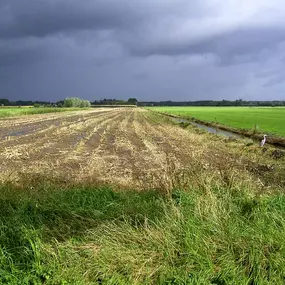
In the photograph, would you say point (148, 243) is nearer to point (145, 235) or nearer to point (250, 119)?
point (145, 235)

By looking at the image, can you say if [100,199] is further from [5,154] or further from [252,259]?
[5,154]

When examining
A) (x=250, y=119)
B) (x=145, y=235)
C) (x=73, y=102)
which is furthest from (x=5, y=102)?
(x=145, y=235)

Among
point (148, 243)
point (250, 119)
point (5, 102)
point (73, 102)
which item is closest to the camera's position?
point (148, 243)

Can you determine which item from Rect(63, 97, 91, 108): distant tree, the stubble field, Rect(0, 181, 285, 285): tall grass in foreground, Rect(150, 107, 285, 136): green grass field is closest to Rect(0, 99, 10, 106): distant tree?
Rect(63, 97, 91, 108): distant tree

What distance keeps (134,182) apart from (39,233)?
5438 mm

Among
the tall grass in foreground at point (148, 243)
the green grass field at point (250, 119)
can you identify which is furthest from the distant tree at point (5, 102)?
the tall grass in foreground at point (148, 243)

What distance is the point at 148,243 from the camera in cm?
488

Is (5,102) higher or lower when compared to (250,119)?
higher

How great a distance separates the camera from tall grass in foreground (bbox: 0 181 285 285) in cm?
441

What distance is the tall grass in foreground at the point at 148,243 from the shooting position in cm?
441

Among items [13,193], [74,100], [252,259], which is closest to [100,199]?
[13,193]

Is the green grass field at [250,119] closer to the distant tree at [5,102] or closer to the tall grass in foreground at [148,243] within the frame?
the tall grass in foreground at [148,243]

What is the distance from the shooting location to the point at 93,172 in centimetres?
1236

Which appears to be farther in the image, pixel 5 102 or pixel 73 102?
pixel 5 102
